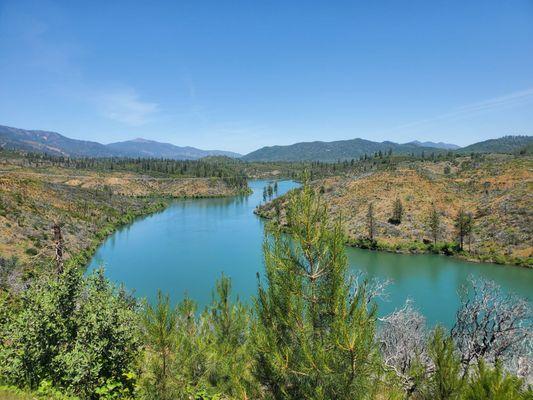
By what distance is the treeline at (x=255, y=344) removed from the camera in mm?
5969

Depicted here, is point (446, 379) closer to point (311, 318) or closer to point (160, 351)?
point (311, 318)

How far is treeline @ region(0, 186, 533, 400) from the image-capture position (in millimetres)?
5969

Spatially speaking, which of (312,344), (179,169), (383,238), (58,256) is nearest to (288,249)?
(312,344)

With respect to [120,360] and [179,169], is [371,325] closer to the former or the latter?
[120,360]

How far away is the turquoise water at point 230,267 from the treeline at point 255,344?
1621 centimetres

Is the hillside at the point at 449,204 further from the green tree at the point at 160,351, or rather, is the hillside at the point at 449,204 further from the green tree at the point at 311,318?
the green tree at the point at 311,318

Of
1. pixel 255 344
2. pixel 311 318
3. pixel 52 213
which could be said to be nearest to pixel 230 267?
pixel 52 213

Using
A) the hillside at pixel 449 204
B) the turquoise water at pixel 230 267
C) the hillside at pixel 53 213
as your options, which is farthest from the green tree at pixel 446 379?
the hillside at pixel 449 204

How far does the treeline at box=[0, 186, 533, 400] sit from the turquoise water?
638 inches

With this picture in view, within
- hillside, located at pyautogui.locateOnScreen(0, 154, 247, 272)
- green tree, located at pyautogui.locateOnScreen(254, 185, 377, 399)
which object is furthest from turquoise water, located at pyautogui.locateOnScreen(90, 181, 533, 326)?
green tree, located at pyautogui.locateOnScreen(254, 185, 377, 399)

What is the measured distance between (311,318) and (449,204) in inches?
2879

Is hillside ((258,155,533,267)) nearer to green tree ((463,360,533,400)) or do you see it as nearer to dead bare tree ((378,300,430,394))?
dead bare tree ((378,300,430,394))

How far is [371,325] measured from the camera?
19.1ft

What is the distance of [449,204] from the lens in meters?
70.6
